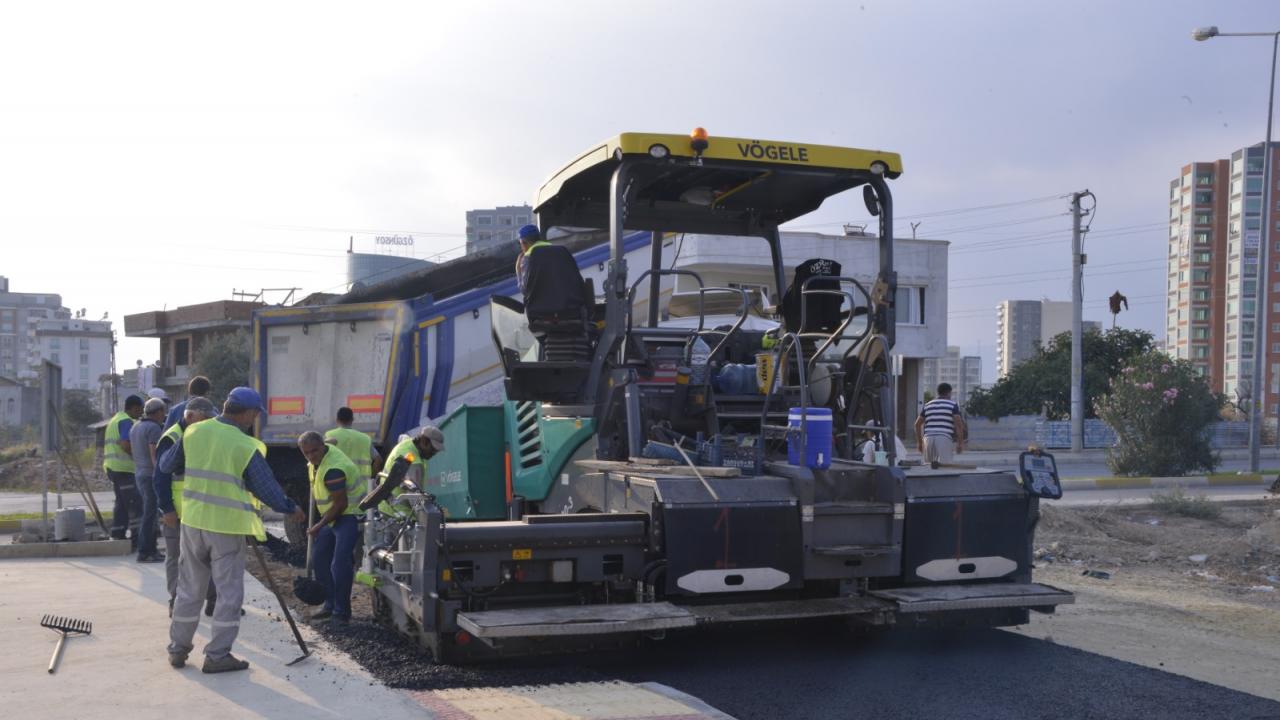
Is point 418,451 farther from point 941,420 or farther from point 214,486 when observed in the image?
point 941,420

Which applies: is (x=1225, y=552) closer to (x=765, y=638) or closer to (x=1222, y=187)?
(x=765, y=638)

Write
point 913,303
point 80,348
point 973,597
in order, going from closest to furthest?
point 973,597 → point 913,303 → point 80,348

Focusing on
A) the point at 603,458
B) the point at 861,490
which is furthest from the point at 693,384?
the point at 861,490

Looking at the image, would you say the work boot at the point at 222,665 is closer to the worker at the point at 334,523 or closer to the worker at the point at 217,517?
the worker at the point at 217,517

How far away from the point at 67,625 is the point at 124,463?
196 inches

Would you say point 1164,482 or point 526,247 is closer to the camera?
point 526,247

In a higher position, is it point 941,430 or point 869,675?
point 941,430

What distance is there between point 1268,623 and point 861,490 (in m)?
3.77

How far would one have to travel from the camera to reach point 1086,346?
1763 inches

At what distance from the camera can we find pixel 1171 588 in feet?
32.0

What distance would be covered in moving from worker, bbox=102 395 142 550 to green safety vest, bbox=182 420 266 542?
5382 mm

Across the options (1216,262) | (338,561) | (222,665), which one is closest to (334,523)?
(338,561)

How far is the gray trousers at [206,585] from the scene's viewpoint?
6.05 metres

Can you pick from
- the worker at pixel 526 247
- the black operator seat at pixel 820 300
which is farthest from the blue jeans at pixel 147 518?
the black operator seat at pixel 820 300
